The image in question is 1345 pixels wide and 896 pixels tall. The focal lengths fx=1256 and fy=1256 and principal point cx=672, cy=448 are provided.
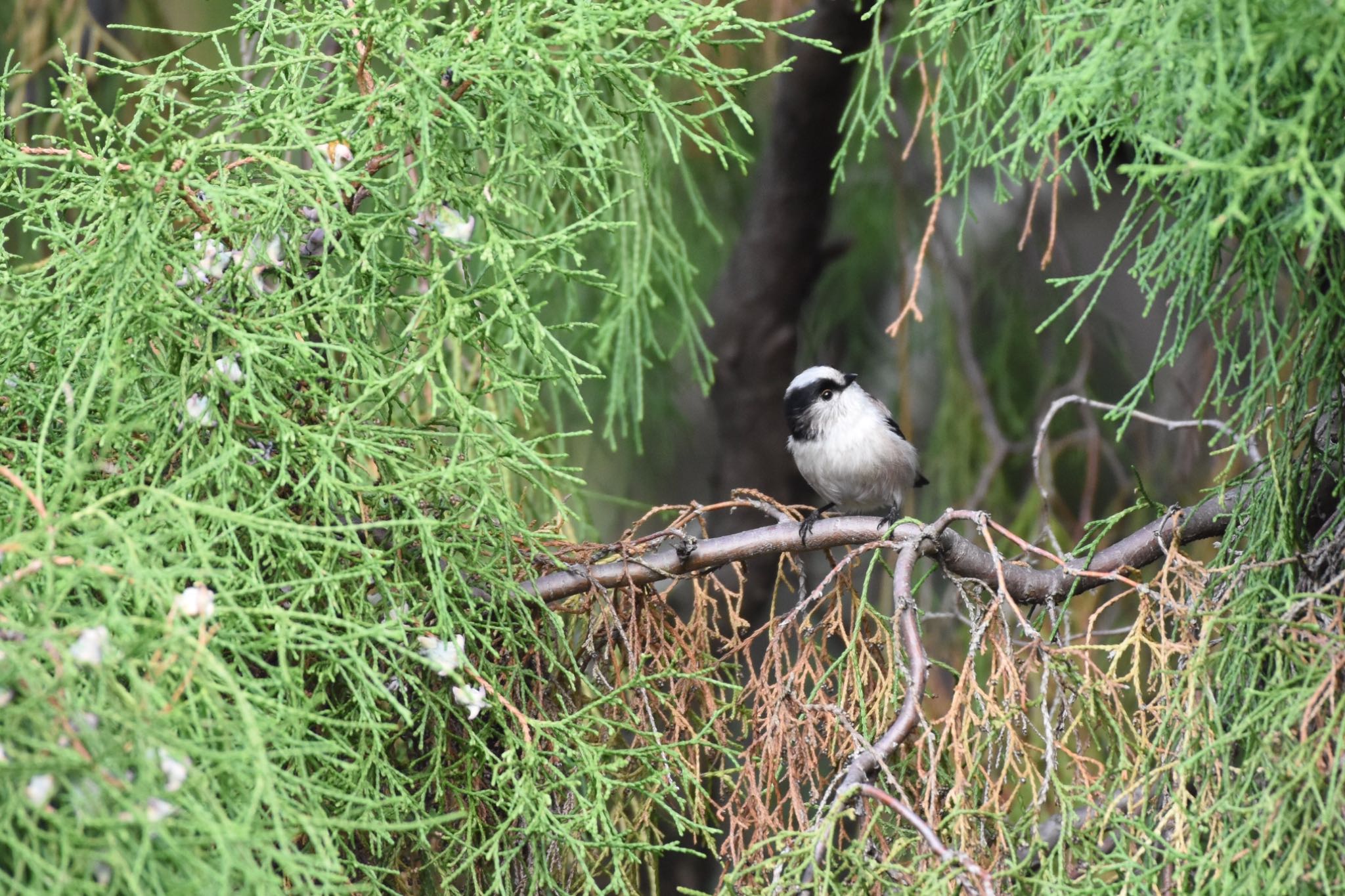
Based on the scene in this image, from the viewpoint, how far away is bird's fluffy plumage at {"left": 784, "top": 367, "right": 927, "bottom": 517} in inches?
153

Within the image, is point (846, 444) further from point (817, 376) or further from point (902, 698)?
point (902, 698)

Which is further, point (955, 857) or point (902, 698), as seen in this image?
point (902, 698)

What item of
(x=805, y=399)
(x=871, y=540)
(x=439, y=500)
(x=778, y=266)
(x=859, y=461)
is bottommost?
(x=859, y=461)

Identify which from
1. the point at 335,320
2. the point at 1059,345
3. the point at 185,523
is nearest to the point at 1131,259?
the point at 1059,345

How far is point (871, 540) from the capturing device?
2.13 m

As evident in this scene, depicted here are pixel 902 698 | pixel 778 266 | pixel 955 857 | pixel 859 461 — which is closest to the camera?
pixel 955 857

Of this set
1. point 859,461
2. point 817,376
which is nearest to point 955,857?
point 859,461

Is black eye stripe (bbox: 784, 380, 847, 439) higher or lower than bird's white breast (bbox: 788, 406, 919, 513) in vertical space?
higher

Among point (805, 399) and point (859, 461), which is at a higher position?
point (805, 399)

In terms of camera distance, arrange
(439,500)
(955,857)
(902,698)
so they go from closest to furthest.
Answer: (955,857) → (439,500) → (902,698)

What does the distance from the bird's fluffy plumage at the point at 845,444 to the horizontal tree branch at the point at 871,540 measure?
5.65ft

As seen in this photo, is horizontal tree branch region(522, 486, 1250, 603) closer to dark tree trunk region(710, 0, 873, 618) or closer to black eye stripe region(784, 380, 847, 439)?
black eye stripe region(784, 380, 847, 439)

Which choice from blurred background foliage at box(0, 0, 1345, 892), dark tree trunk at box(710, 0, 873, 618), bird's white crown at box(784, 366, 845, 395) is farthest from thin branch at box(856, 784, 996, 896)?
dark tree trunk at box(710, 0, 873, 618)

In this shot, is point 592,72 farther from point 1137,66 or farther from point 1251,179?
point 1251,179
